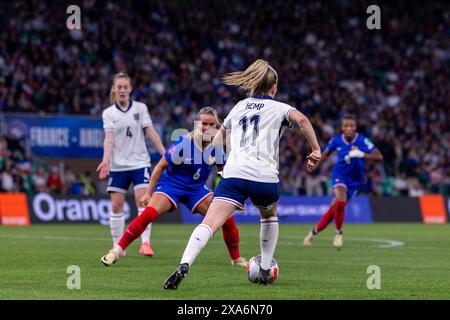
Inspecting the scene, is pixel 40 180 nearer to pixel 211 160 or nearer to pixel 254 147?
pixel 211 160

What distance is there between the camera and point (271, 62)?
128 ft

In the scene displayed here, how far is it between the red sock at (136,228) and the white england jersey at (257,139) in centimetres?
287

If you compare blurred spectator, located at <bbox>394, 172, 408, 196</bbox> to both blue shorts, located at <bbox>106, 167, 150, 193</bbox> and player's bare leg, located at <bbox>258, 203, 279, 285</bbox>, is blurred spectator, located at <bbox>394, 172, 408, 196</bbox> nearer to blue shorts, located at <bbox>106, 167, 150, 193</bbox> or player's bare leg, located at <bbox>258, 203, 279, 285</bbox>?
blue shorts, located at <bbox>106, 167, 150, 193</bbox>

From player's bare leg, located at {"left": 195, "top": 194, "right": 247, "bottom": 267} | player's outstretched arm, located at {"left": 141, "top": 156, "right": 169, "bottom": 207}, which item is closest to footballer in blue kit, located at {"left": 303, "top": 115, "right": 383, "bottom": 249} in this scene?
player's bare leg, located at {"left": 195, "top": 194, "right": 247, "bottom": 267}

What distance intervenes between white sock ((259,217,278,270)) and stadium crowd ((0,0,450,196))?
17.9 m

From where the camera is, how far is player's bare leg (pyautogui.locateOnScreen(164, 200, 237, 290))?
9.07 metres

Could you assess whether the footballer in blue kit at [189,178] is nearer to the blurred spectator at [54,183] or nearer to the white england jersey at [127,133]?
the white england jersey at [127,133]

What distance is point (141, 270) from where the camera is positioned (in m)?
11.9

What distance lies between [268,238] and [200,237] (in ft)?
3.62

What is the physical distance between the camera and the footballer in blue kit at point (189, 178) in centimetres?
1229

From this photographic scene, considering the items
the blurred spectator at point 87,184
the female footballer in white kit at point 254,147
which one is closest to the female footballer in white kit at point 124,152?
the female footballer in white kit at point 254,147

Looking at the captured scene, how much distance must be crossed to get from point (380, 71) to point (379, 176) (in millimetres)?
→ 9336
